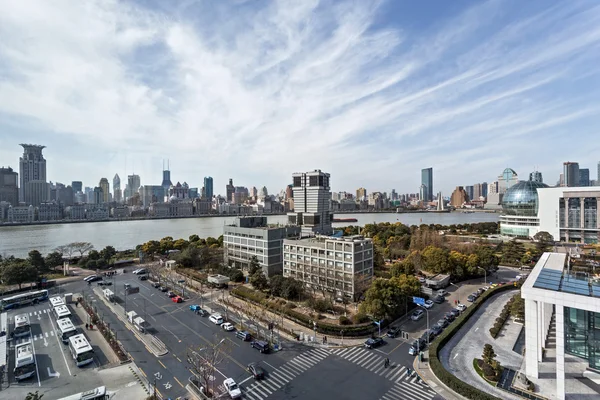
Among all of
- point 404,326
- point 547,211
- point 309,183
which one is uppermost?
point 309,183

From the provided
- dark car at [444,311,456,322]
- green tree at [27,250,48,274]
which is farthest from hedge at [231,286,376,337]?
green tree at [27,250,48,274]

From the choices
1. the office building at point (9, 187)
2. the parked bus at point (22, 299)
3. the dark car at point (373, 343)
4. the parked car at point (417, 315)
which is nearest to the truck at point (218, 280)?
the parked bus at point (22, 299)

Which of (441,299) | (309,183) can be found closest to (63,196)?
(309,183)

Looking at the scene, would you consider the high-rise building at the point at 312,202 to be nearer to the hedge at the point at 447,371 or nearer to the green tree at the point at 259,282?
the green tree at the point at 259,282

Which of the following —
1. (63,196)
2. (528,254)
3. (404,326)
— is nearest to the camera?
(404,326)

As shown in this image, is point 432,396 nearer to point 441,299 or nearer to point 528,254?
point 441,299

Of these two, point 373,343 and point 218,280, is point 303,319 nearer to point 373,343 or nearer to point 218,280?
point 373,343

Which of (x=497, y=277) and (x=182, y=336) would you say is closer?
(x=182, y=336)

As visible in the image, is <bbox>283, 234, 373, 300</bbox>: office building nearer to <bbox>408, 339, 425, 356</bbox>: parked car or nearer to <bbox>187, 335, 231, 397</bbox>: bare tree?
<bbox>408, 339, 425, 356</bbox>: parked car
